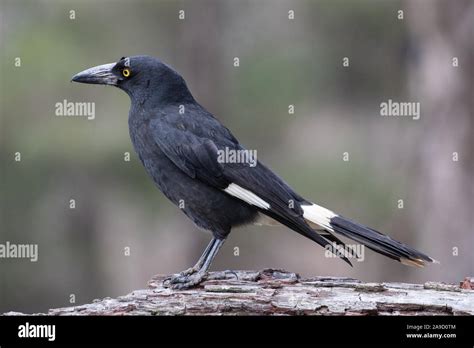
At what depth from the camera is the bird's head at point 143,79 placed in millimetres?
5496

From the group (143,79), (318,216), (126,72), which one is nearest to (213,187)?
(318,216)

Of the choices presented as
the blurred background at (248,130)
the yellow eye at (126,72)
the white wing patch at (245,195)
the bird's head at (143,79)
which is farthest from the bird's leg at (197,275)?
the blurred background at (248,130)

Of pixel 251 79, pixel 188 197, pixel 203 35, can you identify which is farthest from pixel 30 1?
pixel 188 197

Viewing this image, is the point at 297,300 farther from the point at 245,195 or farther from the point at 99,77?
the point at 99,77

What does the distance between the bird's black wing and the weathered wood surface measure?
43 centimetres

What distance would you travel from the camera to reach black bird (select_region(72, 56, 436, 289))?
5074 millimetres

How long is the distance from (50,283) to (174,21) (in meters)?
4.04

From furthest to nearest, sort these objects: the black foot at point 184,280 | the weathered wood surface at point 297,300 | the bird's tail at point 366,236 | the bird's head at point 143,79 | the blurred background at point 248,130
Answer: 1. the blurred background at point 248,130
2. the bird's head at point 143,79
3. the black foot at point 184,280
4. the bird's tail at point 366,236
5. the weathered wood surface at point 297,300

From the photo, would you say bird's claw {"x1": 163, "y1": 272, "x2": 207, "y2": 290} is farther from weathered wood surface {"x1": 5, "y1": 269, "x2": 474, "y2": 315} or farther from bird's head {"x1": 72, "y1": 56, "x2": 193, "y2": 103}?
bird's head {"x1": 72, "y1": 56, "x2": 193, "y2": 103}

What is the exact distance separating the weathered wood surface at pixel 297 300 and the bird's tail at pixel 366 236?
0.18 m

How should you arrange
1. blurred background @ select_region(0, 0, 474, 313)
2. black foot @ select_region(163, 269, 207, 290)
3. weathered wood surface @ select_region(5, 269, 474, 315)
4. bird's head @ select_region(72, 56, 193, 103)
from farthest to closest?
blurred background @ select_region(0, 0, 474, 313), bird's head @ select_region(72, 56, 193, 103), black foot @ select_region(163, 269, 207, 290), weathered wood surface @ select_region(5, 269, 474, 315)

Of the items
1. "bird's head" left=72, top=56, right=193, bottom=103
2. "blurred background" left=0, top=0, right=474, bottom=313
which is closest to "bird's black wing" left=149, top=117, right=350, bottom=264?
"bird's head" left=72, top=56, right=193, bottom=103

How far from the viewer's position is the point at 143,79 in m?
5.52

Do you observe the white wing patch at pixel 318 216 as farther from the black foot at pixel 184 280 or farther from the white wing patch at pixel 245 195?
the black foot at pixel 184 280
